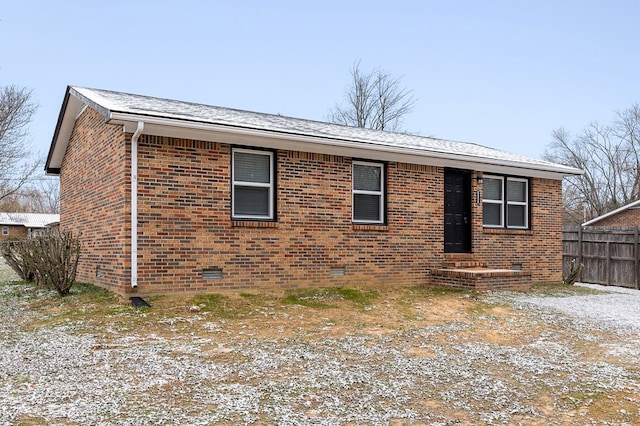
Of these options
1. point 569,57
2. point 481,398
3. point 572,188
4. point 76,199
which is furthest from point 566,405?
point 572,188

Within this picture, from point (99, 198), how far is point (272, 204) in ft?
11.2

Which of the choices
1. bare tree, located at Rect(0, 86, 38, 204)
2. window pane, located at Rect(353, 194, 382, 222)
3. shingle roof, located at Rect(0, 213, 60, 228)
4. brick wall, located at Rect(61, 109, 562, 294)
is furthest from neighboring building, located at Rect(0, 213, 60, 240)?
window pane, located at Rect(353, 194, 382, 222)

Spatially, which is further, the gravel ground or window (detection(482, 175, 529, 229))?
window (detection(482, 175, 529, 229))

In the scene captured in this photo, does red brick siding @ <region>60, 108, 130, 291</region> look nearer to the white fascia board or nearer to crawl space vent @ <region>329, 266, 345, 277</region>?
the white fascia board

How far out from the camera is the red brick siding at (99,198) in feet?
28.6

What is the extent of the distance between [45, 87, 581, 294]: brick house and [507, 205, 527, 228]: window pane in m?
0.04

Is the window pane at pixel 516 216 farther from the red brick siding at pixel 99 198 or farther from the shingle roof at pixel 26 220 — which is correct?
the shingle roof at pixel 26 220

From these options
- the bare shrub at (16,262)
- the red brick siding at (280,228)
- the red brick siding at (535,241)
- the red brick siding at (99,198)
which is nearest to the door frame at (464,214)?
the red brick siding at (535,241)

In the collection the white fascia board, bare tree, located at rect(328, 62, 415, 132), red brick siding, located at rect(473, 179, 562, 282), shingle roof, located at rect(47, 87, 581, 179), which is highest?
bare tree, located at rect(328, 62, 415, 132)

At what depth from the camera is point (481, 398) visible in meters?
4.85

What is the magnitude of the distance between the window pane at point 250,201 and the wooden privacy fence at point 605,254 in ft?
38.6

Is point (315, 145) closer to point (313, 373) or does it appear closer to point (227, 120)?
point (227, 120)

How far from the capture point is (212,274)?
9.33 m

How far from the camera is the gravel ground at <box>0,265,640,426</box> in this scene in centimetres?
433
